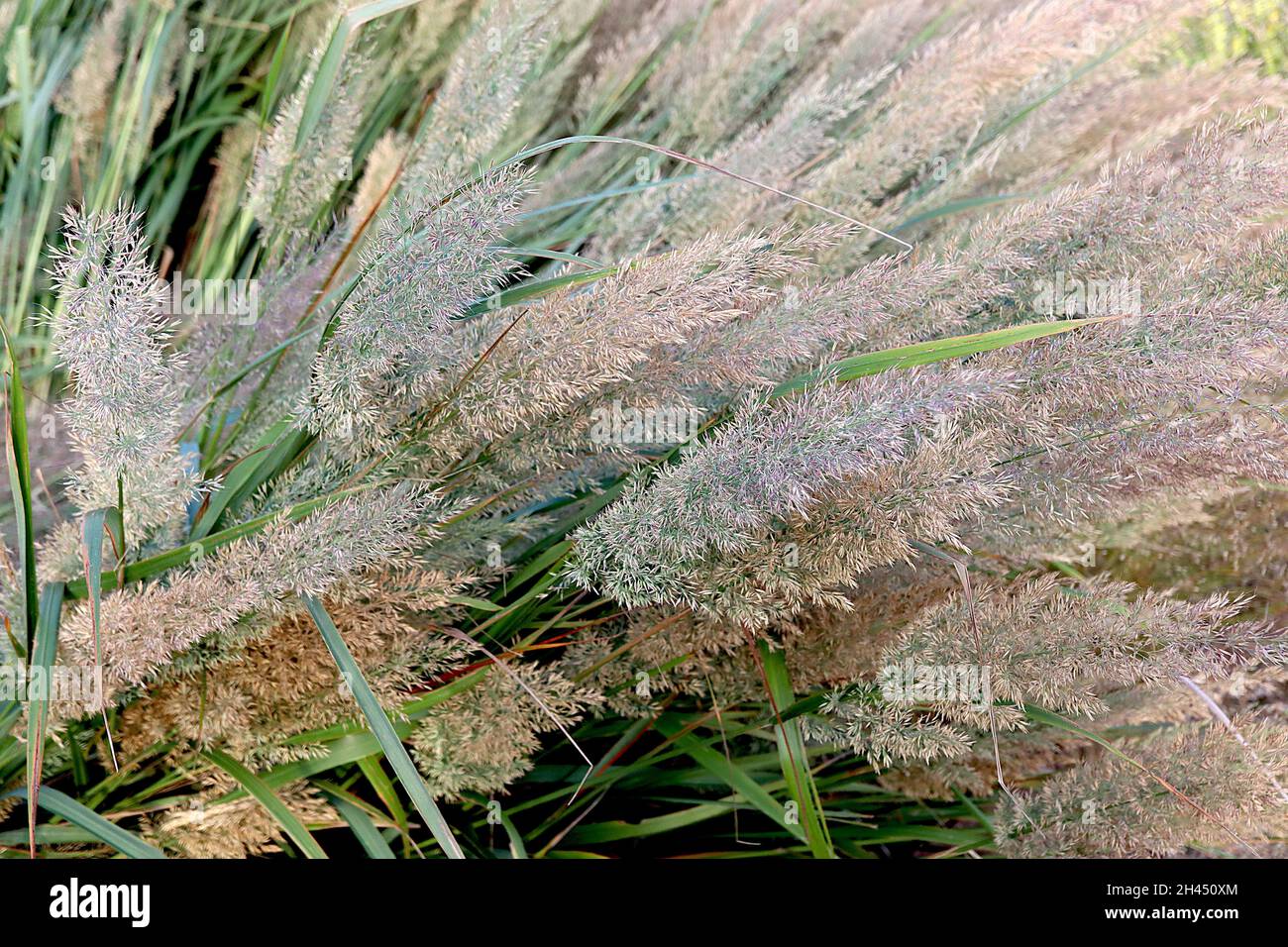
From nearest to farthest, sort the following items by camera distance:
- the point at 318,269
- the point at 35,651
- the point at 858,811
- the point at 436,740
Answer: the point at 35,651 < the point at 436,740 < the point at 318,269 < the point at 858,811

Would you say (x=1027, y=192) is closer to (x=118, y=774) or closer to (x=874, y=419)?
(x=874, y=419)

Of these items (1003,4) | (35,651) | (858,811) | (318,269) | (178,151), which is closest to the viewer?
(35,651)

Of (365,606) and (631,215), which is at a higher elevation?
(631,215)

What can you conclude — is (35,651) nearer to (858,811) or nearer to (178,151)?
(858,811)

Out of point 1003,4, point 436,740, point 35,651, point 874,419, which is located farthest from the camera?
point 1003,4

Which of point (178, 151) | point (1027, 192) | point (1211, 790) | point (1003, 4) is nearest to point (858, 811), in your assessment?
point (1211, 790)

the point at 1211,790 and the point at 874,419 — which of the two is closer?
the point at 874,419

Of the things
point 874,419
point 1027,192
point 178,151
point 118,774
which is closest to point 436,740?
point 118,774
